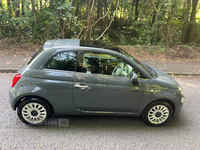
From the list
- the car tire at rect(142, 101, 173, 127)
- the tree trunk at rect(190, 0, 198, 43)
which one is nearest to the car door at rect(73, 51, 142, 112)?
the car tire at rect(142, 101, 173, 127)

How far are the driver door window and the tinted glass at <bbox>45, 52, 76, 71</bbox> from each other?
16 cm

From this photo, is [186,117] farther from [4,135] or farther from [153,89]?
[4,135]

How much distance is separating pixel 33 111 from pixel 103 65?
64.8 inches

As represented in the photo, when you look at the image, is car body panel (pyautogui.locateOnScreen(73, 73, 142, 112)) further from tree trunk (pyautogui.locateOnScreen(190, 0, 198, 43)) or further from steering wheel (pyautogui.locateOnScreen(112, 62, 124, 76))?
tree trunk (pyautogui.locateOnScreen(190, 0, 198, 43))

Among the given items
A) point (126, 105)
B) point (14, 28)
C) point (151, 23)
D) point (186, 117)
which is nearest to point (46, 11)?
point (14, 28)

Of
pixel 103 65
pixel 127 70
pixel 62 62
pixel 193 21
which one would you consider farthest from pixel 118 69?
pixel 193 21

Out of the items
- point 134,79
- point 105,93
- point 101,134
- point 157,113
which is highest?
point 134,79

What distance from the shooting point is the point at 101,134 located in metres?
3.11

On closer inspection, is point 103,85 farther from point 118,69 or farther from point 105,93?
point 118,69

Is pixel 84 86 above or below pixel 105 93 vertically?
above

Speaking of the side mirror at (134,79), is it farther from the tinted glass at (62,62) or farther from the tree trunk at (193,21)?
the tree trunk at (193,21)

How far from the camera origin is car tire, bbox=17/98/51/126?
308 cm

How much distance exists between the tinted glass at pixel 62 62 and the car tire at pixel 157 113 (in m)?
1.77

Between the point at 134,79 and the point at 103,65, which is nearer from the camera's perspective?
the point at 134,79
